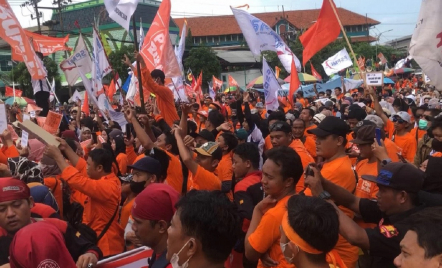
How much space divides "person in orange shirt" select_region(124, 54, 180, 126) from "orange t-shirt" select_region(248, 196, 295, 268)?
153 inches

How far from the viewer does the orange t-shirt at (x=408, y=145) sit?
7113 millimetres

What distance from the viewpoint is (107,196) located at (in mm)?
4188

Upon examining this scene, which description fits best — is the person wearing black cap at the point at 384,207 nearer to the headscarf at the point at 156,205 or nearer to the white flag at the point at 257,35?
the headscarf at the point at 156,205

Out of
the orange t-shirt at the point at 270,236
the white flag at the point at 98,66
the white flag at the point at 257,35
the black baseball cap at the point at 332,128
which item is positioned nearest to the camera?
the orange t-shirt at the point at 270,236

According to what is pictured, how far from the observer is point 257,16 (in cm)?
8912

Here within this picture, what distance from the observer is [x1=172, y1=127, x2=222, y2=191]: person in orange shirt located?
430 cm

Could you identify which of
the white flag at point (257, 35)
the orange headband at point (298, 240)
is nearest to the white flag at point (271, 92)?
the white flag at point (257, 35)

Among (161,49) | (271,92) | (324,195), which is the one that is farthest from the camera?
(271,92)

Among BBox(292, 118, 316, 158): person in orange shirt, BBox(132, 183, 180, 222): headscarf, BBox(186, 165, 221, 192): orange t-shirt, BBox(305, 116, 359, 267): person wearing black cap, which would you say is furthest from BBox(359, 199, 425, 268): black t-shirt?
BBox(292, 118, 316, 158): person in orange shirt

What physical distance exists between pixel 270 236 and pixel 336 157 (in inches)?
57.7

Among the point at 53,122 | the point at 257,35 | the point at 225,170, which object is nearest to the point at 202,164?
the point at 225,170

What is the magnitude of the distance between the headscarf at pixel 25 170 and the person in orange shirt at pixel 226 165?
5.74 feet

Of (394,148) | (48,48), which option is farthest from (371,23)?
(394,148)

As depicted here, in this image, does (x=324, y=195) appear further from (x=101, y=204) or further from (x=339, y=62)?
(x=339, y=62)
